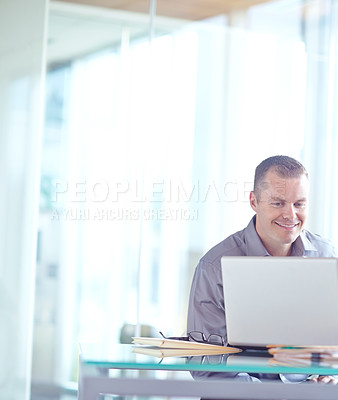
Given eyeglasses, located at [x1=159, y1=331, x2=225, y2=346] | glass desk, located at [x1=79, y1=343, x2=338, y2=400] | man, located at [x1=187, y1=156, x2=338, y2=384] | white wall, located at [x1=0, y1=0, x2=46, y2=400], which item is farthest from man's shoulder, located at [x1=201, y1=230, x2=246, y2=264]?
white wall, located at [x1=0, y1=0, x2=46, y2=400]

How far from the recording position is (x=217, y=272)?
8.48 feet

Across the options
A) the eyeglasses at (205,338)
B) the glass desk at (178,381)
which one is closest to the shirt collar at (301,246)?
the eyeglasses at (205,338)

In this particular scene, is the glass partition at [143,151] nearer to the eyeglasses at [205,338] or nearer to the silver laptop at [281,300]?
the eyeglasses at [205,338]

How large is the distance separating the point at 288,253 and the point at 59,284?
4.92 feet

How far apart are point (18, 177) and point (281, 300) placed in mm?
2139

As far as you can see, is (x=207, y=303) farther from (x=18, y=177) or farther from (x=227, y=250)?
(x=18, y=177)

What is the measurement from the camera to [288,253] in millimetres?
2730

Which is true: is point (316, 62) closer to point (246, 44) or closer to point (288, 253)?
point (246, 44)

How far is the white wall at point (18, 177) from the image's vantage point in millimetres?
3637

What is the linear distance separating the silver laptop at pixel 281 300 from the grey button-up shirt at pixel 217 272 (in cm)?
51

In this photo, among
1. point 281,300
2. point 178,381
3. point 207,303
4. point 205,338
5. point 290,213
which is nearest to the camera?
point 178,381

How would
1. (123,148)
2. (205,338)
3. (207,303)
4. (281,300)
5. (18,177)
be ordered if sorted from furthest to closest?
(123,148)
(18,177)
(207,303)
(205,338)
(281,300)

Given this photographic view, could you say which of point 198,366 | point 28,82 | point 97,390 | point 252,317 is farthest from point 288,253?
point 28,82

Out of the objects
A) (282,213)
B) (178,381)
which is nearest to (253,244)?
(282,213)
